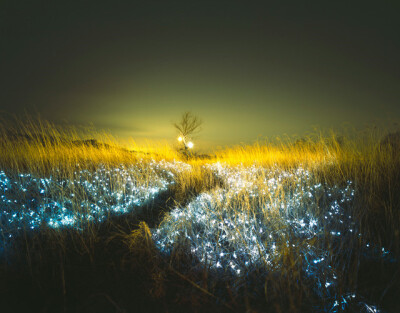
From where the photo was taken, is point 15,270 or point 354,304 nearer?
point 354,304

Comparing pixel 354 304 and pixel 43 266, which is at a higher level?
pixel 43 266

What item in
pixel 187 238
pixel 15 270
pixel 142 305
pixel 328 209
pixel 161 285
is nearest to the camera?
pixel 142 305

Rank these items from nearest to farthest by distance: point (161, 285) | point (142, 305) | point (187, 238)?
point (142, 305) < point (161, 285) < point (187, 238)

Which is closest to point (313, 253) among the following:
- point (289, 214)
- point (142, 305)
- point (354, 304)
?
point (354, 304)

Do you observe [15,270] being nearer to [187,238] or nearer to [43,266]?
[43,266]

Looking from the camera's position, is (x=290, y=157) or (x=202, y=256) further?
(x=290, y=157)

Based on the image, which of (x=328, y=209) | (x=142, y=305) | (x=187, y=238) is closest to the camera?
(x=142, y=305)

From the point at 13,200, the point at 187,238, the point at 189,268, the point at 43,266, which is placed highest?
the point at 13,200

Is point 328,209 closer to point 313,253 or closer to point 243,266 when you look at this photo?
point 313,253

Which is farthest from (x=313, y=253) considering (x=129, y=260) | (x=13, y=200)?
(x=13, y=200)
